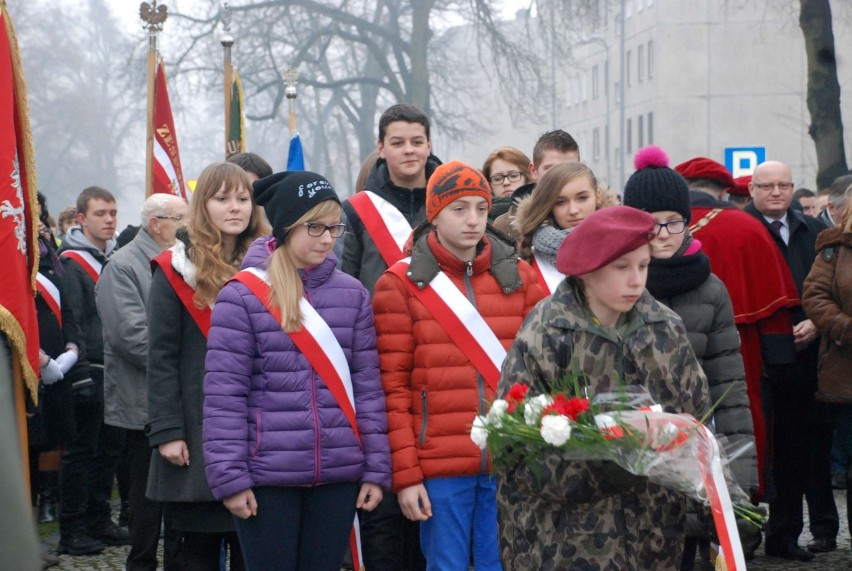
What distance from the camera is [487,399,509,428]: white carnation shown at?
12.5ft

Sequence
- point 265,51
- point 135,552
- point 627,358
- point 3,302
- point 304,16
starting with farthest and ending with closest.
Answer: point 304,16
point 265,51
point 135,552
point 3,302
point 627,358

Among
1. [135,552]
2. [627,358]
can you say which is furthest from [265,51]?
[627,358]

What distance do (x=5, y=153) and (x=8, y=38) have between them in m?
0.43

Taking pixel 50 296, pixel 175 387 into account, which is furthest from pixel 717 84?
pixel 175 387

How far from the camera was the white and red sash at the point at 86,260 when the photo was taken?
866 cm

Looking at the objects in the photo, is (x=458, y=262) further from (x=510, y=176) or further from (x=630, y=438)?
(x=510, y=176)

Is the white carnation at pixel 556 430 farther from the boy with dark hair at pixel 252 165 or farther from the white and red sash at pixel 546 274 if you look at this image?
the boy with dark hair at pixel 252 165

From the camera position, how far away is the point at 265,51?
35000 mm

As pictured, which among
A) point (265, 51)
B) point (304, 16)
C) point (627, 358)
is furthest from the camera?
point (304, 16)

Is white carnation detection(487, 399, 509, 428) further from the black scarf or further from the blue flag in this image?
the blue flag

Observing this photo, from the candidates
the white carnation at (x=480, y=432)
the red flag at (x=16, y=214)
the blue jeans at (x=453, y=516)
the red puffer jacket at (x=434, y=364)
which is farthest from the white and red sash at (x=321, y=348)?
the white carnation at (x=480, y=432)

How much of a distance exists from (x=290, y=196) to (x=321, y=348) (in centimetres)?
60

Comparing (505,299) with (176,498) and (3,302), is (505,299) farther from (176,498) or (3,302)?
(3,302)

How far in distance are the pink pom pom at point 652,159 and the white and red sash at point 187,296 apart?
74.9 inches
